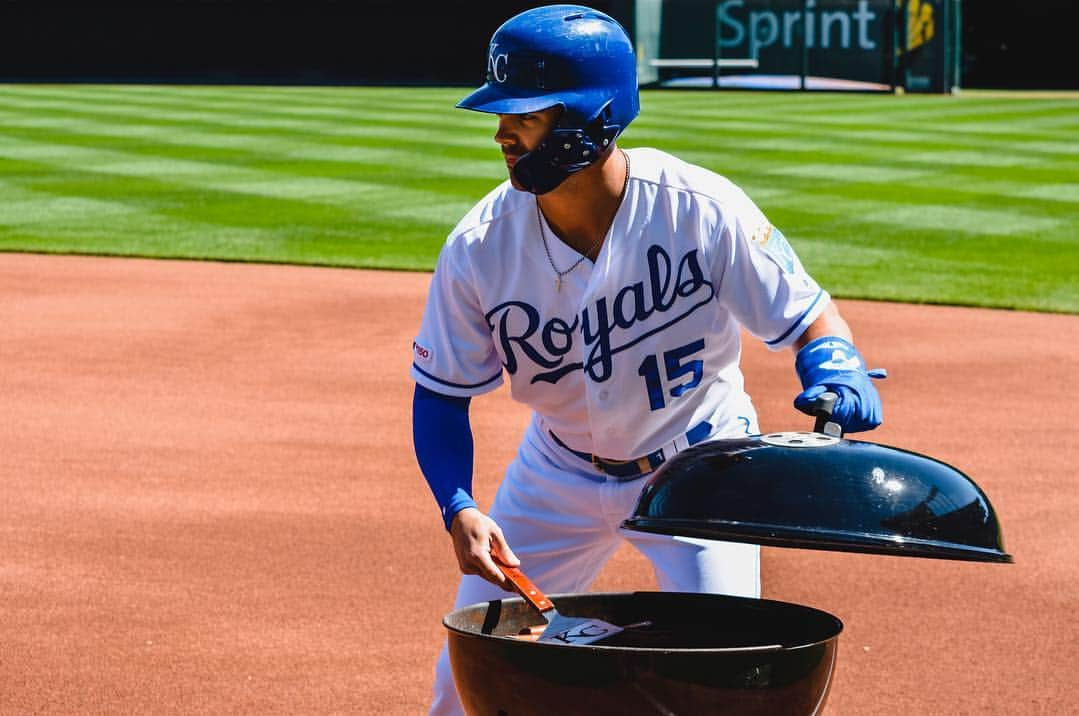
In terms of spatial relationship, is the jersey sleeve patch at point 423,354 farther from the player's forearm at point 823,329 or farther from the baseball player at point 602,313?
the player's forearm at point 823,329

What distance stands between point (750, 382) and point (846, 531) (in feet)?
21.9

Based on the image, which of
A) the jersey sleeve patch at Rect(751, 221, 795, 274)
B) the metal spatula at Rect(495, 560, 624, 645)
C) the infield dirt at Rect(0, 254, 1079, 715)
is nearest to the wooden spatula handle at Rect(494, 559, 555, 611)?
the metal spatula at Rect(495, 560, 624, 645)

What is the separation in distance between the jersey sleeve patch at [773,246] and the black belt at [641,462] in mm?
470

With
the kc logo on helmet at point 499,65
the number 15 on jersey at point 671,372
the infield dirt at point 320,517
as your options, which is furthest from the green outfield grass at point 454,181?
the kc logo on helmet at point 499,65

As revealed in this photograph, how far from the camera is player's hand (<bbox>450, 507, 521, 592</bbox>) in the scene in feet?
9.94

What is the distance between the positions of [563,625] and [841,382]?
672mm

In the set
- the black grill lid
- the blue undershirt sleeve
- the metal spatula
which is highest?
the black grill lid

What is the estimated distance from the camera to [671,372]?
138 inches

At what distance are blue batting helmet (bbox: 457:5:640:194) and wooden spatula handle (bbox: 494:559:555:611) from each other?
0.77 metres

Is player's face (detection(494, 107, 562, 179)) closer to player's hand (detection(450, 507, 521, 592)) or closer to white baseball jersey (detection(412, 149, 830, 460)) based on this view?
white baseball jersey (detection(412, 149, 830, 460))

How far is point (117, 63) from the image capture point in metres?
38.1

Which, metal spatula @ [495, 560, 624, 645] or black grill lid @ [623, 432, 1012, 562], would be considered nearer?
black grill lid @ [623, 432, 1012, 562]

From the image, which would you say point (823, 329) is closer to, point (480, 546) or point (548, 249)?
point (548, 249)

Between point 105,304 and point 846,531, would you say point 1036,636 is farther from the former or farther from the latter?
point 105,304
